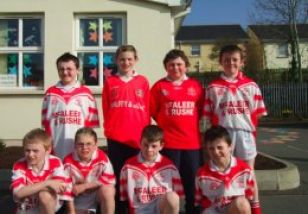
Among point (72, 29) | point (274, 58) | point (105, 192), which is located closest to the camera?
point (105, 192)

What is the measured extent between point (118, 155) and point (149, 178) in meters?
0.63

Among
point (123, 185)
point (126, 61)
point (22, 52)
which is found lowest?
point (123, 185)

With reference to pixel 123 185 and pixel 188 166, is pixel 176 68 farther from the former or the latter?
pixel 123 185

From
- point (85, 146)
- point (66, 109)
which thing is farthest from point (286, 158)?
point (85, 146)

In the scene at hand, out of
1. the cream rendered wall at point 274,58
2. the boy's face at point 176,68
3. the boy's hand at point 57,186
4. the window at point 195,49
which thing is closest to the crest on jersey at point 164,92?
the boy's face at point 176,68

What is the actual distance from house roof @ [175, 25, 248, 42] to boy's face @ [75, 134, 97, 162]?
210 feet

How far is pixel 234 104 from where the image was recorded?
551cm

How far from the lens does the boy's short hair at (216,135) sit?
505 centimetres

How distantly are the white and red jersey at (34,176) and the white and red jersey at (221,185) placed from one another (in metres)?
1.30

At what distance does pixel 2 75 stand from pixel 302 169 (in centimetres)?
696

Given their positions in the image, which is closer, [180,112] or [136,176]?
[136,176]

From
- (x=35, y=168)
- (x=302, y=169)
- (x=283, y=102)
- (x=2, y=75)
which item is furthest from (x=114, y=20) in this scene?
(x=283, y=102)

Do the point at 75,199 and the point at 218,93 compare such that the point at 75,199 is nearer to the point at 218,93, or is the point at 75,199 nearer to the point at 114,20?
the point at 218,93

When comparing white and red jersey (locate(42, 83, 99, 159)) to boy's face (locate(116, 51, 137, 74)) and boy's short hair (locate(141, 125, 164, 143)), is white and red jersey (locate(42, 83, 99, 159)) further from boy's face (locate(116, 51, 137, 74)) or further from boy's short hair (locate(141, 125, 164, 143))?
boy's short hair (locate(141, 125, 164, 143))
